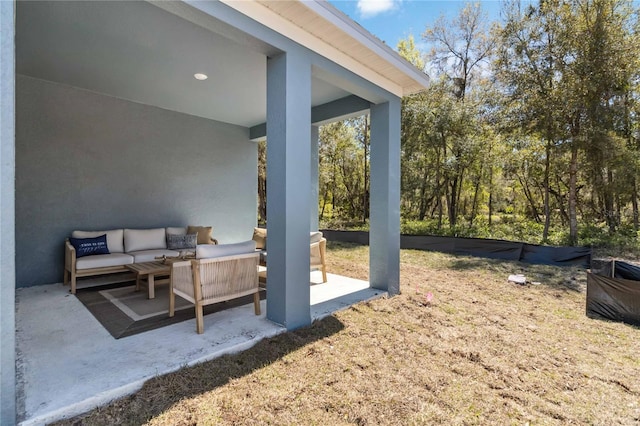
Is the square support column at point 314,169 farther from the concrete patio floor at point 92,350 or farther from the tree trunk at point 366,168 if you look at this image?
the tree trunk at point 366,168

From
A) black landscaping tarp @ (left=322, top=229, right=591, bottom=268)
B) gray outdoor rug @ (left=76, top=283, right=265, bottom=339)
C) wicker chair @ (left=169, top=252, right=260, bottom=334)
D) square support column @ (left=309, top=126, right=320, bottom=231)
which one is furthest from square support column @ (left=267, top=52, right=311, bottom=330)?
black landscaping tarp @ (left=322, top=229, right=591, bottom=268)

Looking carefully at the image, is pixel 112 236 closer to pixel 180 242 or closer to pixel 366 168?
pixel 180 242

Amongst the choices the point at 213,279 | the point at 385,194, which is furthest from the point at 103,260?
the point at 385,194

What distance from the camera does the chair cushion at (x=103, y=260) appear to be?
174 inches

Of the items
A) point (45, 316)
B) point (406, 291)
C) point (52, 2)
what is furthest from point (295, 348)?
point (52, 2)

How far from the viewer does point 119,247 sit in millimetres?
5281

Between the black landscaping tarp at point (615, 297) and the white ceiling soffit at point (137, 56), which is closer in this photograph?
the white ceiling soffit at point (137, 56)

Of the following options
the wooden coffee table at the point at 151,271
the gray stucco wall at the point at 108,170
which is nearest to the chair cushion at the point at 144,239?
the gray stucco wall at the point at 108,170

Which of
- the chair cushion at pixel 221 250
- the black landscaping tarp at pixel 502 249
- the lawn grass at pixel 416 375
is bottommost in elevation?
the lawn grass at pixel 416 375

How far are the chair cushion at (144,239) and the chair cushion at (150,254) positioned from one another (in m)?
0.19

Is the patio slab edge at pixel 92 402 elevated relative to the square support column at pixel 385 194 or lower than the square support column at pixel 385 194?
lower

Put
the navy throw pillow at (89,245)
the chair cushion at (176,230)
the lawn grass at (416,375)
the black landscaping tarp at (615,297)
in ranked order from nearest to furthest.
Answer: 1. the lawn grass at (416,375)
2. the black landscaping tarp at (615,297)
3. the navy throw pillow at (89,245)
4. the chair cushion at (176,230)

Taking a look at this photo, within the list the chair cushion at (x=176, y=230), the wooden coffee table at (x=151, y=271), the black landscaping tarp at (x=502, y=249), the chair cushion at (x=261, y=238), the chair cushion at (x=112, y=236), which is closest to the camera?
the wooden coffee table at (x=151, y=271)

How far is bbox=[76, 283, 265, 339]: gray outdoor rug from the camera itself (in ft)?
10.6
